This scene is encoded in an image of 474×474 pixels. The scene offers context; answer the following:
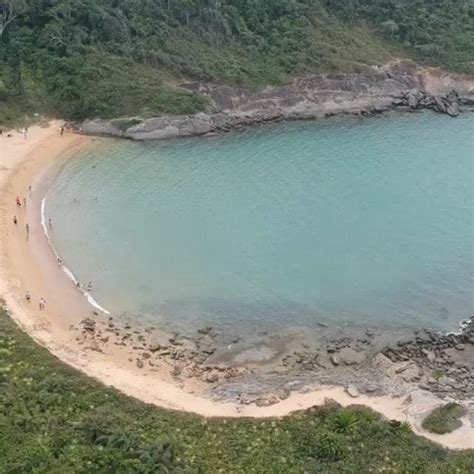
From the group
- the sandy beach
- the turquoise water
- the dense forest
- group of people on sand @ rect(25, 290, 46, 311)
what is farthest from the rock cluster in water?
group of people on sand @ rect(25, 290, 46, 311)

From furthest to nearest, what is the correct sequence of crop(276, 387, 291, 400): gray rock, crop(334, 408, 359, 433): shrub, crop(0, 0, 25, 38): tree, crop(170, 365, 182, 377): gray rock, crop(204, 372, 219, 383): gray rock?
crop(0, 0, 25, 38): tree
crop(170, 365, 182, 377): gray rock
crop(204, 372, 219, 383): gray rock
crop(276, 387, 291, 400): gray rock
crop(334, 408, 359, 433): shrub

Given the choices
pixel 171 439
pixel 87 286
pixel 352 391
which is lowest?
pixel 352 391

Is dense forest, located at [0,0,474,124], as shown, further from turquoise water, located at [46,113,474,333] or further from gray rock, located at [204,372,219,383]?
gray rock, located at [204,372,219,383]

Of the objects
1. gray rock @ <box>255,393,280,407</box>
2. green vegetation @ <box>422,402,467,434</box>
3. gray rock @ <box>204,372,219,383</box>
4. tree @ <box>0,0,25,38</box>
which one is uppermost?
tree @ <box>0,0,25,38</box>

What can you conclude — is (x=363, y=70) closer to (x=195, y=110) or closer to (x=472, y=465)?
(x=195, y=110)

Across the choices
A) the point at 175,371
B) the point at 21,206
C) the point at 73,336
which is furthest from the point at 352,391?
the point at 21,206

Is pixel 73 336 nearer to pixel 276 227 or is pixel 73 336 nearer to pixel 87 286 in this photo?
pixel 87 286

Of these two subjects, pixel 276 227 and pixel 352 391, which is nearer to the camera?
pixel 352 391
